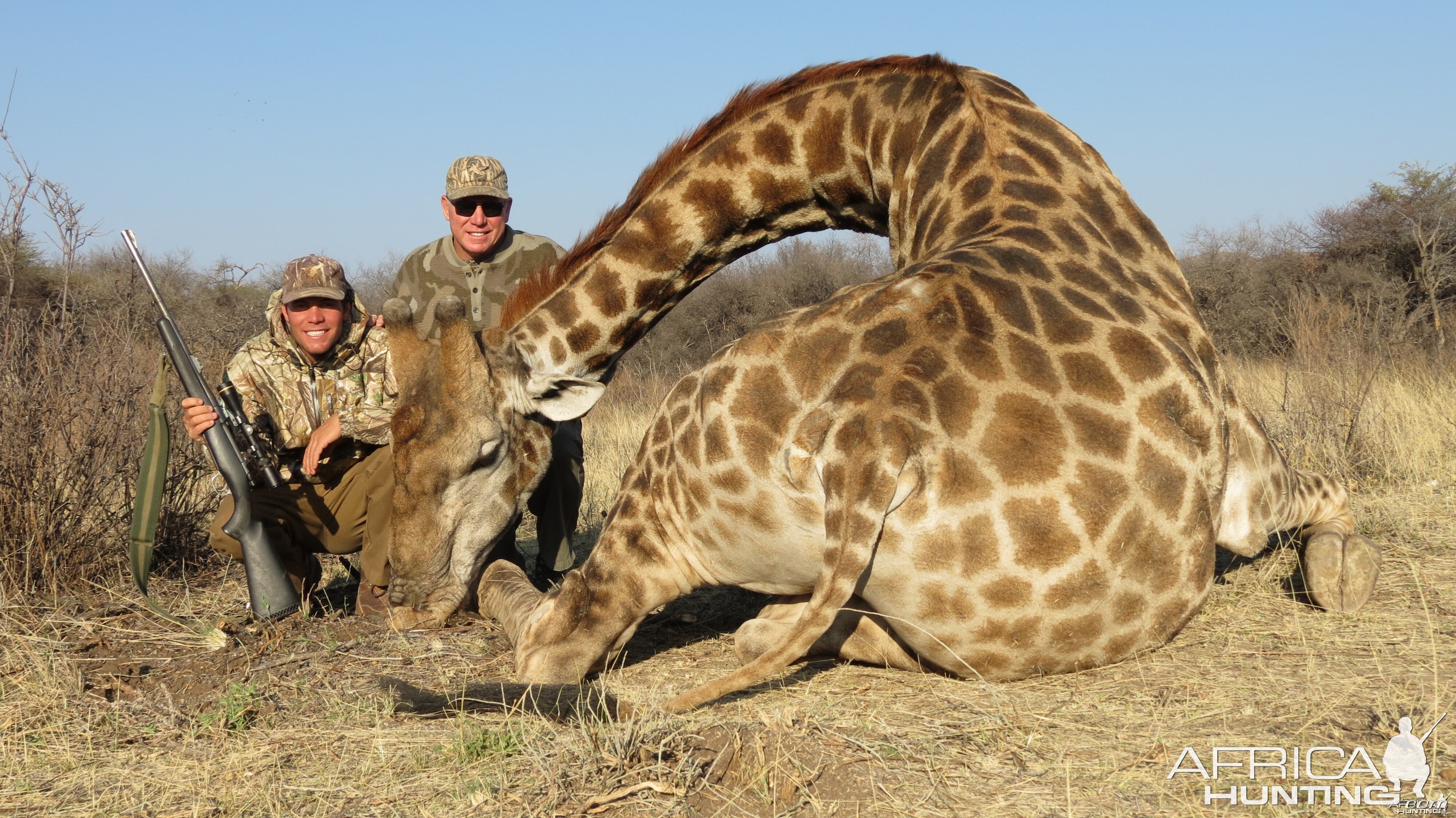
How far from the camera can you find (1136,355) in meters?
3.54

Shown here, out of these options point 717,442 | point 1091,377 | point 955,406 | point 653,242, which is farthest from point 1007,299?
point 653,242

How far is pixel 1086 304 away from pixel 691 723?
6.35ft

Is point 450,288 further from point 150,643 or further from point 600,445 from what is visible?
point 600,445

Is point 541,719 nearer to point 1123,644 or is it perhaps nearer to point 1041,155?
point 1123,644

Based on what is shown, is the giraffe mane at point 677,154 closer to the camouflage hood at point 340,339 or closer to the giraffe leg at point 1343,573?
the camouflage hood at point 340,339

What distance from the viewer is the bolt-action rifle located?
183 inches

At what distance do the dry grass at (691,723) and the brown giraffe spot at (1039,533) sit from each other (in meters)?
0.46

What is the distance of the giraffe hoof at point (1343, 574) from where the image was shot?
427 centimetres

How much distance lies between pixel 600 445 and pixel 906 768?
265 inches

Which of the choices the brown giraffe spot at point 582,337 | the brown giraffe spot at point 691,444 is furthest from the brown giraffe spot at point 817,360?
the brown giraffe spot at point 582,337

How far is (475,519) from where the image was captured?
4.57 metres

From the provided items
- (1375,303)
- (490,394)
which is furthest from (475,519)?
(1375,303)

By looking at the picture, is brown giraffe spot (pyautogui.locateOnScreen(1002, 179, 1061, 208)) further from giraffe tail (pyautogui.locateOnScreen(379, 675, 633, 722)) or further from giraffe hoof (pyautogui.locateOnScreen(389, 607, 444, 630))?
giraffe hoof (pyautogui.locateOnScreen(389, 607, 444, 630))

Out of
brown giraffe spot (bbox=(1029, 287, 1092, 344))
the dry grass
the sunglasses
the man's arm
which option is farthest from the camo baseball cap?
brown giraffe spot (bbox=(1029, 287, 1092, 344))
